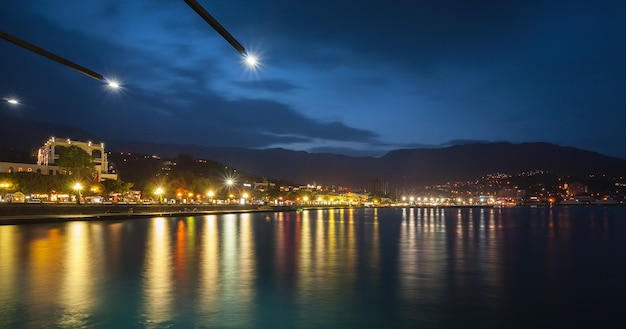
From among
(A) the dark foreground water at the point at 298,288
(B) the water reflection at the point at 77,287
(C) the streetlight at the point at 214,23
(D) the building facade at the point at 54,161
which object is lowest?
(A) the dark foreground water at the point at 298,288

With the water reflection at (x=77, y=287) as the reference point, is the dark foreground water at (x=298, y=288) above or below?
below

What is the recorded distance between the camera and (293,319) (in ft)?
34.8

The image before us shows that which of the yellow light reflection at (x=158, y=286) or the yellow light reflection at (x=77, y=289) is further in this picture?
the yellow light reflection at (x=158, y=286)

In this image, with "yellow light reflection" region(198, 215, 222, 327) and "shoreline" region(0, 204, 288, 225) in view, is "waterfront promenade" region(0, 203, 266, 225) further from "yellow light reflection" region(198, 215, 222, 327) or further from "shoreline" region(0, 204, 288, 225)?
"yellow light reflection" region(198, 215, 222, 327)

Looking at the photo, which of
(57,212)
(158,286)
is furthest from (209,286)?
(57,212)

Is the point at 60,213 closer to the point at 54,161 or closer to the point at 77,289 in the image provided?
the point at 77,289

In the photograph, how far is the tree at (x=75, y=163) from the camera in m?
74.1

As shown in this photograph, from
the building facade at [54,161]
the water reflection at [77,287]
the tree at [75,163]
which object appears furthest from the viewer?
the building facade at [54,161]

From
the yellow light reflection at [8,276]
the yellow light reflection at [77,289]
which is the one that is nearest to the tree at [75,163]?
the yellow light reflection at [8,276]

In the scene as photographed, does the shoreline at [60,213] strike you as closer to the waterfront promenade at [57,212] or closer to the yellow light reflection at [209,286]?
Answer: the waterfront promenade at [57,212]

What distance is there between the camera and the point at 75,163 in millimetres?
74375

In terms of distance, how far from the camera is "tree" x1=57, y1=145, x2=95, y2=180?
74.1 meters

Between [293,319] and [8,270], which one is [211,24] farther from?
[8,270]

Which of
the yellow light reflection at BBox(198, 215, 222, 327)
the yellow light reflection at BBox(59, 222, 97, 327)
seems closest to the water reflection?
the yellow light reflection at BBox(59, 222, 97, 327)
